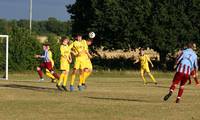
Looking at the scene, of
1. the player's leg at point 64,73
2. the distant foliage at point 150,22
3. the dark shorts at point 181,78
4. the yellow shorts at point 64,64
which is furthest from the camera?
the distant foliage at point 150,22

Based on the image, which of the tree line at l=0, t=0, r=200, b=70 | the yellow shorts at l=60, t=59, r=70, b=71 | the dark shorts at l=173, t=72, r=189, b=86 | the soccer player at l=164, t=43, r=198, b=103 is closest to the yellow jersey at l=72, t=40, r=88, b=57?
the yellow shorts at l=60, t=59, r=70, b=71

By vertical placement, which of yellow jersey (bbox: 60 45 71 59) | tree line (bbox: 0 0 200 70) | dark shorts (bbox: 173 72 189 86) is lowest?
dark shorts (bbox: 173 72 189 86)

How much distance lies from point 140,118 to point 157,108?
2638mm

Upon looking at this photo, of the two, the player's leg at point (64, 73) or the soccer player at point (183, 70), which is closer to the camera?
the soccer player at point (183, 70)

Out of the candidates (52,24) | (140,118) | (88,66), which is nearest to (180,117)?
(140,118)

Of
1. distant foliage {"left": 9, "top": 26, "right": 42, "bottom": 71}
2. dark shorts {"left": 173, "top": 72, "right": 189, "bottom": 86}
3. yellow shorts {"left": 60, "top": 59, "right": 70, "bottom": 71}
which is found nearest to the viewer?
dark shorts {"left": 173, "top": 72, "right": 189, "bottom": 86}

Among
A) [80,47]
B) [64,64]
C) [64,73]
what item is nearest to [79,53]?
[80,47]

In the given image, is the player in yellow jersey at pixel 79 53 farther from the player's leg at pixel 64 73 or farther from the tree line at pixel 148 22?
the tree line at pixel 148 22

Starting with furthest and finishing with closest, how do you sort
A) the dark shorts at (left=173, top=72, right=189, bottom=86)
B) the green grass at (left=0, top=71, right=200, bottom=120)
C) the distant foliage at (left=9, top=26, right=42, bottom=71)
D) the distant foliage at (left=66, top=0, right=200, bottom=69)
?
the distant foliage at (left=66, top=0, right=200, bottom=69), the distant foliage at (left=9, top=26, right=42, bottom=71), the dark shorts at (left=173, top=72, right=189, bottom=86), the green grass at (left=0, top=71, right=200, bottom=120)

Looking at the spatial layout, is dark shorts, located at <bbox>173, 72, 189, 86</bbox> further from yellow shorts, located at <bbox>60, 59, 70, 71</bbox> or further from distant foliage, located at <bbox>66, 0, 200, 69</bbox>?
distant foliage, located at <bbox>66, 0, 200, 69</bbox>

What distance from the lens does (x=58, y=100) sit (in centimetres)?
2058

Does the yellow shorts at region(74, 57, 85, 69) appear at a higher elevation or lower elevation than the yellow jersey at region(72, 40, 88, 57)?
lower

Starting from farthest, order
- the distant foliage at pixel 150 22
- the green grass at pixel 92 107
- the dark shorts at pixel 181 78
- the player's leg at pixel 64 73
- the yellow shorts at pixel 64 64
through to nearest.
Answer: the distant foliage at pixel 150 22 → the yellow shorts at pixel 64 64 → the player's leg at pixel 64 73 → the dark shorts at pixel 181 78 → the green grass at pixel 92 107

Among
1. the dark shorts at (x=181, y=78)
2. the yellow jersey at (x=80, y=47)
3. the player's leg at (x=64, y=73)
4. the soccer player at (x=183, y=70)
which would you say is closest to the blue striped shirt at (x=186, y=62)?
the soccer player at (x=183, y=70)
